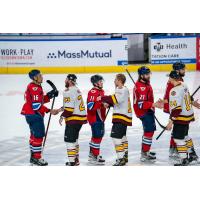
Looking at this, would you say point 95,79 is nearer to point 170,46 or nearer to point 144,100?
point 144,100

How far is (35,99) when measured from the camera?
5559mm

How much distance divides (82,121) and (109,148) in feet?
Result: 1.40

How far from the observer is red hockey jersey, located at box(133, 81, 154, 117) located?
558cm

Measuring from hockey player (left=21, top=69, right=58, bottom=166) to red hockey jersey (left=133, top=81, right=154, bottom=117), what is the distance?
774 mm

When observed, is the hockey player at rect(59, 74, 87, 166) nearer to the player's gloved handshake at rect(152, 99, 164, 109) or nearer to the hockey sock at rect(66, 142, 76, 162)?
the hockey sock at rect(66, 142, 76, 162)

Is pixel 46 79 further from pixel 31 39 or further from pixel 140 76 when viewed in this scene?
pixel 31 39

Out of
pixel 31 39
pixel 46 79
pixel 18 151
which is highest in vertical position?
pixel 31 39

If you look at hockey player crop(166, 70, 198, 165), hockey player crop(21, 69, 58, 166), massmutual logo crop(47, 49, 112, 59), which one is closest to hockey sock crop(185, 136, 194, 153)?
hockey player crop(166, 70, 198, 165)

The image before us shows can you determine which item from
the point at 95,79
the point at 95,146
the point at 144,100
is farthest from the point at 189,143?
the point at 95,79

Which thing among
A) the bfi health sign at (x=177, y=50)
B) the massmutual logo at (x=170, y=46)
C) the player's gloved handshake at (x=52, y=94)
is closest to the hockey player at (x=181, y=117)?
the bfi health sign at (x=177, y=50)

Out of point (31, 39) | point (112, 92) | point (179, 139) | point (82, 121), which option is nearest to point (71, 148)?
point (82, 121)

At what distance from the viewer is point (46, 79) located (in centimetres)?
571

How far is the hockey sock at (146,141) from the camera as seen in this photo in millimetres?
5801

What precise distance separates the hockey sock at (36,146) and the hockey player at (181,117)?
127cm
